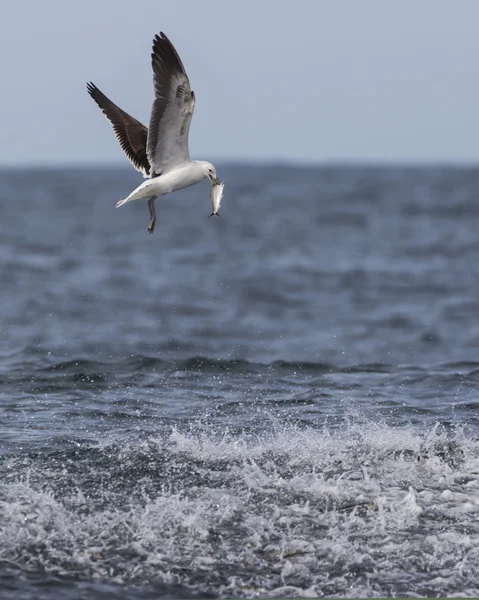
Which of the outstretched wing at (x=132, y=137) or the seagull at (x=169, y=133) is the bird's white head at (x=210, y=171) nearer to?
the seagull at (x=169, y=133)

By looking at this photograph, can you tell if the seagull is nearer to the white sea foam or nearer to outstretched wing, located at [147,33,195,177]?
outstretched wing, located at [147,33,195,177]

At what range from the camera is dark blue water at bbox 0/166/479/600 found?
290 inches

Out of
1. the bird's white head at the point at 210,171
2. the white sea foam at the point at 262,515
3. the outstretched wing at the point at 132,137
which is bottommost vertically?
the white sea foam at the point at 262,515

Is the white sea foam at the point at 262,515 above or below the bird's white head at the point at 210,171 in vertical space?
below

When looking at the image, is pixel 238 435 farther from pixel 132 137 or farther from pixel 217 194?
pixel 132 137

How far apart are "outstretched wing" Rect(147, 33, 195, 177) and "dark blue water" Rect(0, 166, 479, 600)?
3067 millimetres

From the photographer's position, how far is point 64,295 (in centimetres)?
2262

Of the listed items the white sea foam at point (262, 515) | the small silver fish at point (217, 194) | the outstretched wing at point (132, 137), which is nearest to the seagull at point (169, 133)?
the small silver fish at point (217, 194)

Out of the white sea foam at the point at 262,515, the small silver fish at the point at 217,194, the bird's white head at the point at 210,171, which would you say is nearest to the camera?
the white sea foam at the point at 262,515

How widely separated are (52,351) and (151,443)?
5694 mm

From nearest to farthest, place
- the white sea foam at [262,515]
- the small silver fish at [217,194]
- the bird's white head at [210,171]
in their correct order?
1. the white sea foam at [262,515]
2. the small silver fish at [217,194]
3. the bird's white head at [210,171]

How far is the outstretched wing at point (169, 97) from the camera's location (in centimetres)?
973

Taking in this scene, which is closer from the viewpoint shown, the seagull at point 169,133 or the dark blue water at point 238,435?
the dark blue water at point 238,435

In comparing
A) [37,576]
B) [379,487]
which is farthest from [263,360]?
[37,576]
